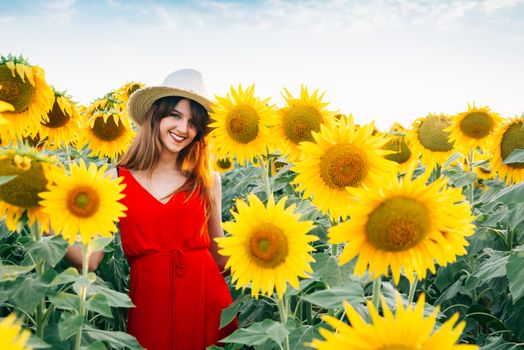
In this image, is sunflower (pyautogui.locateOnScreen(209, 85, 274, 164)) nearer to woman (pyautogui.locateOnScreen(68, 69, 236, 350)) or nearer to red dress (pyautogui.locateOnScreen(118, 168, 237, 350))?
woman (pyautogui.locateOnScreen(68, 69, 236, 350))

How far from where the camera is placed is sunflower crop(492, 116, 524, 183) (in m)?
3.68

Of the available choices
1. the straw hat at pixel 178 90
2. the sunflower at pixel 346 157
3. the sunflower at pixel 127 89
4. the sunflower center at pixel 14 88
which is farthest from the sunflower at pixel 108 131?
the sunflower at pixel 346 157

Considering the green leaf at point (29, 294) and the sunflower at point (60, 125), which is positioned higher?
the sunflower at point (60, 125)

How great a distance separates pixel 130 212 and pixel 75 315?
1.43m

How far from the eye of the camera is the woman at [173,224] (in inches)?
124

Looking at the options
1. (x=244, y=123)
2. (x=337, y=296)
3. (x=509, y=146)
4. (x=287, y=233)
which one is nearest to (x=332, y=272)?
(x=337, y=296)

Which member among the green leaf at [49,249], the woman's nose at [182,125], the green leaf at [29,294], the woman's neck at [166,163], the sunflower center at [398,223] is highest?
the woman's nose at [182,125]

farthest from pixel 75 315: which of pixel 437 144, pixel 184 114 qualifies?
pixel 437 144

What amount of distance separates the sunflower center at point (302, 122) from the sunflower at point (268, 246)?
0.75 meters

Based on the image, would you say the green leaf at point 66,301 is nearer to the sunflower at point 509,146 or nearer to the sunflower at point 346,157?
the sunflower at point 346,157

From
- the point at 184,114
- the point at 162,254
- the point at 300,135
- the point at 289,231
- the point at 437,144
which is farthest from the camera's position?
the point at 437,144

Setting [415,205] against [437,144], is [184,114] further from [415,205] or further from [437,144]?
[437,144]

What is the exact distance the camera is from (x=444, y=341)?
1101mm

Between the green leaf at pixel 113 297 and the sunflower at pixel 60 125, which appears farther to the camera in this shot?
the sunflower at pixel 60 125
